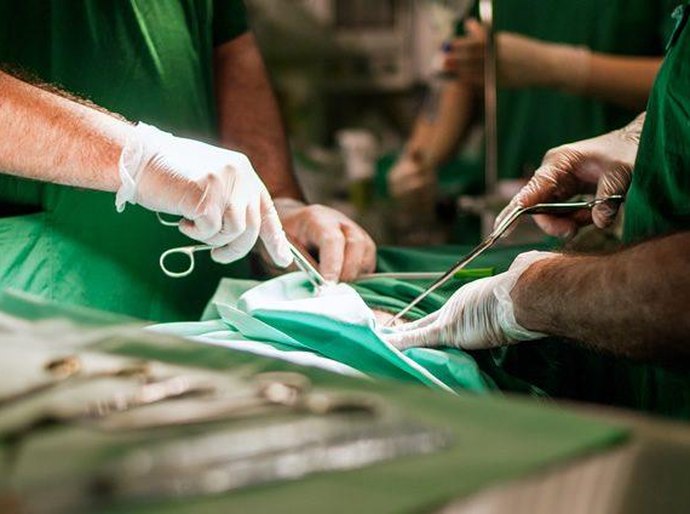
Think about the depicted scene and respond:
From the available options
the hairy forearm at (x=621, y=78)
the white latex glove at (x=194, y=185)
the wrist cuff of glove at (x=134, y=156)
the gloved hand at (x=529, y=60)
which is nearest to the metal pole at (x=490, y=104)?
the gloved hand at (x=529, y=60)

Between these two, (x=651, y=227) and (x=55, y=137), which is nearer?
(x=651, y=227)

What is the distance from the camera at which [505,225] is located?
1654 millimetres

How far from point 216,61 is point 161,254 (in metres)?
0.51

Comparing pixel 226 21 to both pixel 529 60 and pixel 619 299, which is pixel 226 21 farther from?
pixel 619 299

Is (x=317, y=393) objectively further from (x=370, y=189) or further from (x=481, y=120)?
(x=370, y=189)

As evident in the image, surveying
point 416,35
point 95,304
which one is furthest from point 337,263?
point 416,35

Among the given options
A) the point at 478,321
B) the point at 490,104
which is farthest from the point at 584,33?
the point at 478,321

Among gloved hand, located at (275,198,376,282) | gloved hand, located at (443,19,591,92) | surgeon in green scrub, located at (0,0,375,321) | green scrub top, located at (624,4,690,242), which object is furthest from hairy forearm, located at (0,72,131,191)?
gloved hand, located at (443,19,591,92)

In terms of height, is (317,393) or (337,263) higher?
(317,393)

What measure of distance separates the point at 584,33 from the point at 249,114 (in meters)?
0.74

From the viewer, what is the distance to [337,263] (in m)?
1.75

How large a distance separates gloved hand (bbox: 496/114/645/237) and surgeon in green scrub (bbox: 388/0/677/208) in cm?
16

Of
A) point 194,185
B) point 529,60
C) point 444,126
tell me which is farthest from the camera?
point 444,126

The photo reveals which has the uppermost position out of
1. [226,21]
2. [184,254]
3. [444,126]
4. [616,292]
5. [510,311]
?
[226,21]
